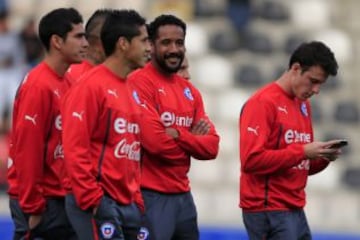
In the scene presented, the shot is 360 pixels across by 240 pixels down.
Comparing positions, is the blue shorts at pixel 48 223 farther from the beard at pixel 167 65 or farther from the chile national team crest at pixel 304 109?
the chile national team crest at pixel 304 109

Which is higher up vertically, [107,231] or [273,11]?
[273,11]

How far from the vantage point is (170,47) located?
8.66 m

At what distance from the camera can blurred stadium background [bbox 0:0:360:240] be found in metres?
15.1

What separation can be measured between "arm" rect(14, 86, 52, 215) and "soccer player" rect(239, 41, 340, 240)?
139cm

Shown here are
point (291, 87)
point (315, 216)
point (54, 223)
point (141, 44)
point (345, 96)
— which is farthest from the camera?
point (345, 96)

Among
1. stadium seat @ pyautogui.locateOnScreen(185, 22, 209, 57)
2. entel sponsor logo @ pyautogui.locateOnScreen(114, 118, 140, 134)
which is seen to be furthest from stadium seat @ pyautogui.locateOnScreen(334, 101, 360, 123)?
entel sponsor logo @ pyautogui.locateOnScreen(114, 118, 140, 134)

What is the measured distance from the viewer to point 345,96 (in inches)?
631

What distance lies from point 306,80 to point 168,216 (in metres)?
1.25

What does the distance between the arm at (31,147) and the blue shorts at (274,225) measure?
1.50 m

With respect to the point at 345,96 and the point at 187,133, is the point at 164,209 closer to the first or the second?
the point at 187,133

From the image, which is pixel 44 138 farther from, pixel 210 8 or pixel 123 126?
pixel 210 8

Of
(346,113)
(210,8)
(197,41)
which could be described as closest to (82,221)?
(346,113)

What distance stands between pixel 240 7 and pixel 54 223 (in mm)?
8222

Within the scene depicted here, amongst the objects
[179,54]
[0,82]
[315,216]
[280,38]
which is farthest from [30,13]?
[179,54]
